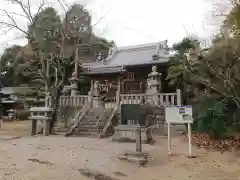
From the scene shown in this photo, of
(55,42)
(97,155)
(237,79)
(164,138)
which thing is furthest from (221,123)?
(55,42)

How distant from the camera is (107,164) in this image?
6898 mm

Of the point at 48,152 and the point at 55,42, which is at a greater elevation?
the point at 55,42

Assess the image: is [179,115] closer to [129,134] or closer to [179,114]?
[179,114]

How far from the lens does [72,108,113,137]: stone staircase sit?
500 inches

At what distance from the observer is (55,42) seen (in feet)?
54.3

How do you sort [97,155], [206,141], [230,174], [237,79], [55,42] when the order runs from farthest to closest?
[55,42]
[206,141]
[237,79]
[97,155]
[230,174]

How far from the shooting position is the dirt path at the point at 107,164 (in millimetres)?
5876

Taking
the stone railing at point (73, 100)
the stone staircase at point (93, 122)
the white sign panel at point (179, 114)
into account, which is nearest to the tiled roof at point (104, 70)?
the stone railing at point (73, 100)

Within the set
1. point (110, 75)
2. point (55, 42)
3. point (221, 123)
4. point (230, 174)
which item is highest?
point (55, 42)

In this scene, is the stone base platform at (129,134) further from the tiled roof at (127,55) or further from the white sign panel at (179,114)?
the tiled roof at (127,55)

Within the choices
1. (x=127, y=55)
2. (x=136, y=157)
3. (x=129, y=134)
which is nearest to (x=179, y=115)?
(x=136, y=157)

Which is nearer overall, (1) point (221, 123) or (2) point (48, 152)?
(2) point (48, 152)

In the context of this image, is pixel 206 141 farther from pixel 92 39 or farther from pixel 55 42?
pixel 92 39

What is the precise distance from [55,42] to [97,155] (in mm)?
10791
